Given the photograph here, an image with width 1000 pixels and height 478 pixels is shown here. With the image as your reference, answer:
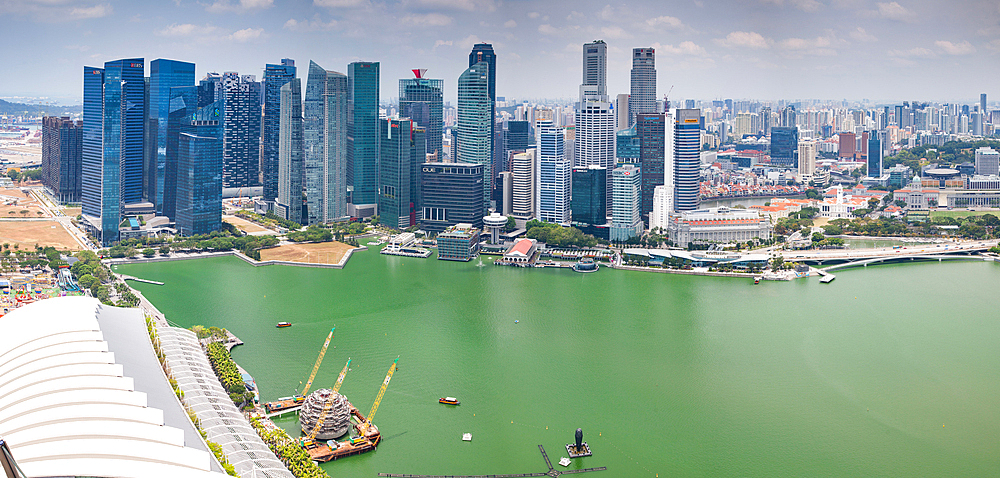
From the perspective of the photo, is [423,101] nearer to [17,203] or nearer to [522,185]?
[522,185]

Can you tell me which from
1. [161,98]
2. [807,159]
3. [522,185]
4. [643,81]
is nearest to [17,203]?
[161,98]

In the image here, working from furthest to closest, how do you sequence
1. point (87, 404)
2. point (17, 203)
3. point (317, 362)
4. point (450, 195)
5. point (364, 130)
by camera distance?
1. point (17, 203)
2. point (364, 130)
3. point (450, 195)
4. point (317, 362)
5. point (87, 404)

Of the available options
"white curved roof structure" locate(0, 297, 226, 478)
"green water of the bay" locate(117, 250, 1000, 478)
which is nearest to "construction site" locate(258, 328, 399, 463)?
"green water of the bay" locate(117, 250, 1000, 478)

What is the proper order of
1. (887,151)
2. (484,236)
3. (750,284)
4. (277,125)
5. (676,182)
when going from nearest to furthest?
(750,284)
(484,236)
(676,182)
(277,125)
(887,151)

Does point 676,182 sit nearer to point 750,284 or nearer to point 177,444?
point 750,284

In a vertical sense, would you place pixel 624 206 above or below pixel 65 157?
below

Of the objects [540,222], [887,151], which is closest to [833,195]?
[540,222]

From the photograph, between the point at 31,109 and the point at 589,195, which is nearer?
the point at 589,195

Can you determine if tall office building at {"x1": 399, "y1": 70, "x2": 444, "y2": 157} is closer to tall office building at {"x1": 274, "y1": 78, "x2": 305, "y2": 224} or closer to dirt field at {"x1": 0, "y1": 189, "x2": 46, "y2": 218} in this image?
tall office building at {"x1": 274, "y1": 78, "x2": 305, "y2": 224}
